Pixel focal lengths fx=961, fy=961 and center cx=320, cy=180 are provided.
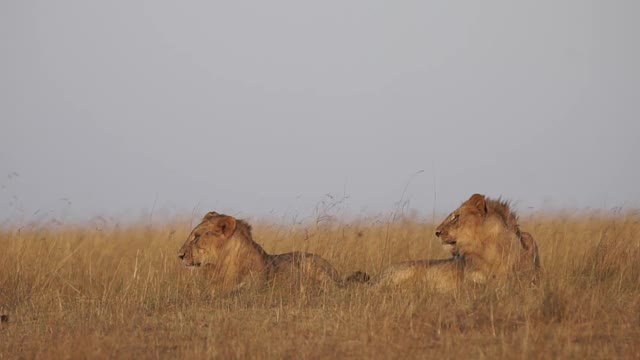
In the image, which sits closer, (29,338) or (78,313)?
(29,338)

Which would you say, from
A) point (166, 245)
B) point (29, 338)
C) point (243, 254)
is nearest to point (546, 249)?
point (243, 254)

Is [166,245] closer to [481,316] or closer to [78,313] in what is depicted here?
[78,313]

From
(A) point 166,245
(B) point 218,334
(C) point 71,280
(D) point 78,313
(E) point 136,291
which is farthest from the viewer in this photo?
(A) point 166,245

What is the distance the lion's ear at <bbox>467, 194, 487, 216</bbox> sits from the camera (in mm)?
10000

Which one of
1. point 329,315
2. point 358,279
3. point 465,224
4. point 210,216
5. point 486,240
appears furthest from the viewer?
point 210,216

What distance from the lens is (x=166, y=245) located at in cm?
1527

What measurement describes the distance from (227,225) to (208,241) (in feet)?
0.93

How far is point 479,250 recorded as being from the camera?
1003 centimetres

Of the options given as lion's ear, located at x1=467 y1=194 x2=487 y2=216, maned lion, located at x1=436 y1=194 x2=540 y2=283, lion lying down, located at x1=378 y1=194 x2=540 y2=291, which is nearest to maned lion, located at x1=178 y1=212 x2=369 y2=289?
lion lying down, located at x1=378 y1=194 x2=540 y2=291

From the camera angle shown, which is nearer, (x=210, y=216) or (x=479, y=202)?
(x=479, y=202)

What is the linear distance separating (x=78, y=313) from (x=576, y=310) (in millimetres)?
4839

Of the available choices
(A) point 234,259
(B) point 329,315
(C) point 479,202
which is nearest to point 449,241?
(C) point 479,202

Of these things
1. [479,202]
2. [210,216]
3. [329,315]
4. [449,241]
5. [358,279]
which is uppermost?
[479,202]

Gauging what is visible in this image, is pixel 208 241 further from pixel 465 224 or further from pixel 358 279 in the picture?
pixel 465 224
